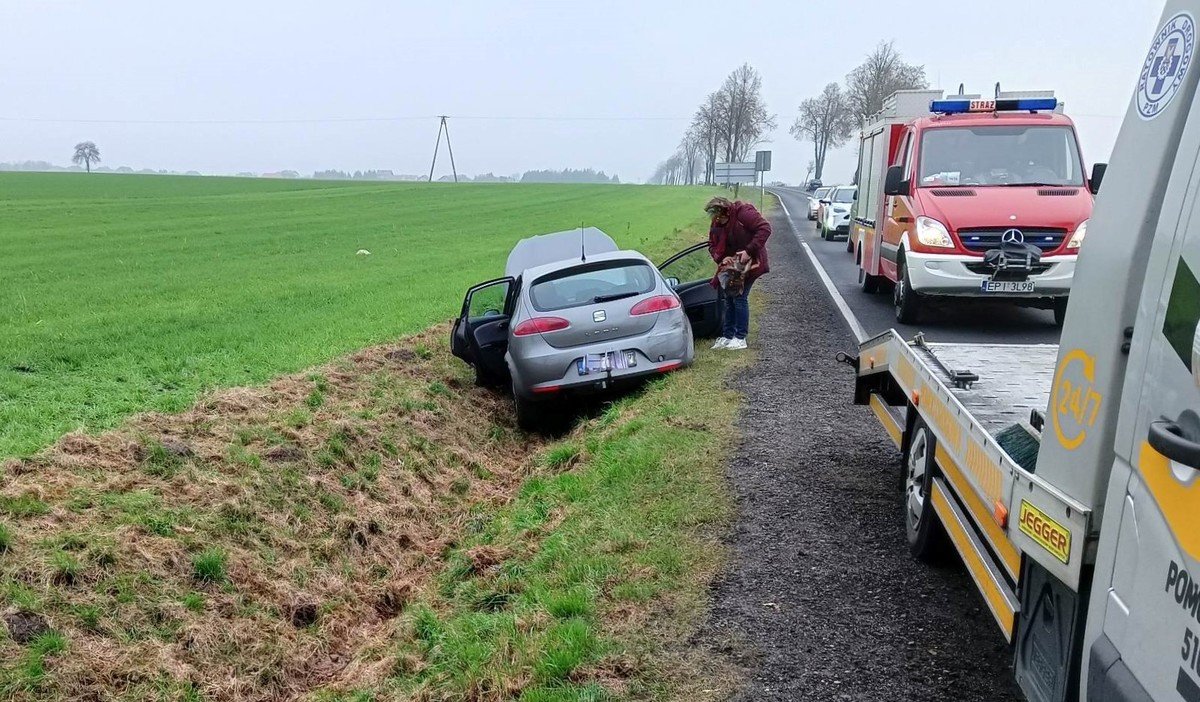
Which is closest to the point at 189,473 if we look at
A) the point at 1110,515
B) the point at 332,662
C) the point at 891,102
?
the point at 332,662

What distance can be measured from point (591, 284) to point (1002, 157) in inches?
217

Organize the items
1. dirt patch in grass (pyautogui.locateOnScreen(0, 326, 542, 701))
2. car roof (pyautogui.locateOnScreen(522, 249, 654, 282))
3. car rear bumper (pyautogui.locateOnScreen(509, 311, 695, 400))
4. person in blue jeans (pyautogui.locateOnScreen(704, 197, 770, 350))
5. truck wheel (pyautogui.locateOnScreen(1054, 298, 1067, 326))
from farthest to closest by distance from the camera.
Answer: truck wheel (pyautogui.locateOnScreen(1054, 298, 1067, 326)) < person in blue jeans (pyautogui.locateOnScreen(704, 197, 770, 350)) < car roof (pyautogui.locateOnScreen(522, 249, 654, 282)) < car rear bumper (pyautogui.locateOnScreen(509, 311, 695, 400)) < dirt patch in grass (pyautogui.locateOnScreen(0, 326, 542, 701))

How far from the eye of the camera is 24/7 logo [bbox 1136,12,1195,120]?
2.33 metres

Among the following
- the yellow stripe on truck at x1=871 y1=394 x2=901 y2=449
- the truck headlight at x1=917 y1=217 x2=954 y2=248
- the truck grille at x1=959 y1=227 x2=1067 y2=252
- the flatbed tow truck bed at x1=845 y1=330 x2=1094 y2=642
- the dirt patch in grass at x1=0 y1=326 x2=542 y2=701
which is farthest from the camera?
the truck headlight at x1=917 y1=217 x2=954 y2=248

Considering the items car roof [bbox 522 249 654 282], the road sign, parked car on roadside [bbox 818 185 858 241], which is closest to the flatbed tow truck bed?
car roof [bbox 522 249 654 282]

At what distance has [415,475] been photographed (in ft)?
25.9

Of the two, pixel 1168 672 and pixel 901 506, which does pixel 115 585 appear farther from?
pixel 1168 672

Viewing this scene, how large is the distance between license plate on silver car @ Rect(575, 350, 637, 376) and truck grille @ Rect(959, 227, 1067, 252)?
170 inches

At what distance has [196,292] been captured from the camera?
15.6 metres

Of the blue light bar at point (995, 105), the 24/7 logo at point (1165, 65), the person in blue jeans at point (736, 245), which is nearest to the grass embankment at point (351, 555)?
the person in blue jeans at point (736, 245)

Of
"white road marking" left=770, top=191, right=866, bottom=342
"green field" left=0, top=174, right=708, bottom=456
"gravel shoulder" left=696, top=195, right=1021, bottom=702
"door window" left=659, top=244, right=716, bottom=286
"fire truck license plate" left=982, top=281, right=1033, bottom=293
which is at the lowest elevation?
"green field" left=0, top=174, right=708, bottom=456

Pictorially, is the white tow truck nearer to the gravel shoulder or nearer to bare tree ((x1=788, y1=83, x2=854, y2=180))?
the gravel shoulder

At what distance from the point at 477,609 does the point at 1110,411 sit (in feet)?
11.8

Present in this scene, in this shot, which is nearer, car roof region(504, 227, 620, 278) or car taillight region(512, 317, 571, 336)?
car taillight region(512, 317, 571, 336)
